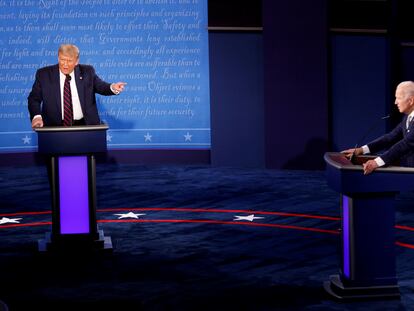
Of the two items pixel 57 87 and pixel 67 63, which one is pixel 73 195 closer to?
pixel 57 87

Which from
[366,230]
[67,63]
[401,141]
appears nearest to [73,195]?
[67,63]

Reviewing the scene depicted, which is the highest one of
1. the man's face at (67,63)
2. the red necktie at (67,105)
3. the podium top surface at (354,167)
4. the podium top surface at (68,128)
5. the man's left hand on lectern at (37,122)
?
the man's face at (67,63)

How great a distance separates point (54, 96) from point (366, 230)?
261 centimetres

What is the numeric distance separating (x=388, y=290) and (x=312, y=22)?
545 cm

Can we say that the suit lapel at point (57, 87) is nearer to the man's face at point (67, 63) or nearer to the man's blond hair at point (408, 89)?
the man's face at point (67, 63)

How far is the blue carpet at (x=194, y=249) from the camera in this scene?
499 cm

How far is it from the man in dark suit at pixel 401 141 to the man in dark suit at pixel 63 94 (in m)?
2.08

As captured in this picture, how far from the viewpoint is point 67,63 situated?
20.4 feet

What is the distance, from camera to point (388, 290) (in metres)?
4.86

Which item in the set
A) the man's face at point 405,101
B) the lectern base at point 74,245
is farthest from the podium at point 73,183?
the man's face at point 405,101

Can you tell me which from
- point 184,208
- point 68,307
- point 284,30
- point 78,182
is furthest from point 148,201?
point 68,307

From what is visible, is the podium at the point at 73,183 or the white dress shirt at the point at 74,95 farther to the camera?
the white dress shirt at the point at 74,95

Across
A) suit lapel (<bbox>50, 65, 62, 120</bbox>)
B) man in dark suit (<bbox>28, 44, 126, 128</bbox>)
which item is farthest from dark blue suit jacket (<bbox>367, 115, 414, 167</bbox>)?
suit lapel (<bbox>50, 65, 62, 120</bbox>)

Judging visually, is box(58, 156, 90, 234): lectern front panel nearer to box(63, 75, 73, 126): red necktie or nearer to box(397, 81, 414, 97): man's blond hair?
box(63, 75, 73, 126): red necktie
